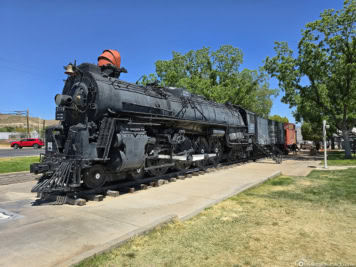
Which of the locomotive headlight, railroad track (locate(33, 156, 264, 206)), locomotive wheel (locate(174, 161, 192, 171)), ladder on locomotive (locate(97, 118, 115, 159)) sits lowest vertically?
railroad track (locate(33, 156, 264, 206))

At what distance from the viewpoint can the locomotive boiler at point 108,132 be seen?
23.9 feet

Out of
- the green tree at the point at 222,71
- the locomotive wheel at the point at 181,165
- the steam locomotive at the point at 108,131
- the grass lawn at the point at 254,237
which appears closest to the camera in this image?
the grass lawn at the point at 254,237

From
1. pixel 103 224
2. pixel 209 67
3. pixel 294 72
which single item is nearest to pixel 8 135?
pixel 209 67

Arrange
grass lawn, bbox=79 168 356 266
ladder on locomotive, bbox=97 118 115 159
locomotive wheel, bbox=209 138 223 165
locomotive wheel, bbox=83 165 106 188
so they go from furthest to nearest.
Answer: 1. locomotive wheel, bbox=209 138 223 165
2. locomotive wheel, bbox=83 165 106 188
3. ladder on locomotive, bbox=97 118 115 159
4. grass lawn, bbox=79 168 356 266

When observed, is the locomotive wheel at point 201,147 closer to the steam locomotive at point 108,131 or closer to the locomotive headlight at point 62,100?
the steam locomotive at point 108,131

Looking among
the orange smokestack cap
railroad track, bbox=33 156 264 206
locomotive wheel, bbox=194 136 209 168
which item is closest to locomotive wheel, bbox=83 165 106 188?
railroad track, bbox=33 156 264 206

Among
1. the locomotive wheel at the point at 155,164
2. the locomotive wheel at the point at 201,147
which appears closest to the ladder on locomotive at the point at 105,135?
the locomotive wheel at the point at 155,164

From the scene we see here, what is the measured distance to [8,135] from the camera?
67375 millimetres

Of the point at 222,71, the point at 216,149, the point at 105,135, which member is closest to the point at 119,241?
the point at 105,135

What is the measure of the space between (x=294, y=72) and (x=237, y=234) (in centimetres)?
1995

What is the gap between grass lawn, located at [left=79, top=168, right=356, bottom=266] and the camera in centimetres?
377

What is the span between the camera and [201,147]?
12.8 m

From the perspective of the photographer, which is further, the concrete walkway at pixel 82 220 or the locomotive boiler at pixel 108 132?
the locomotive boiler at pixel 108 132

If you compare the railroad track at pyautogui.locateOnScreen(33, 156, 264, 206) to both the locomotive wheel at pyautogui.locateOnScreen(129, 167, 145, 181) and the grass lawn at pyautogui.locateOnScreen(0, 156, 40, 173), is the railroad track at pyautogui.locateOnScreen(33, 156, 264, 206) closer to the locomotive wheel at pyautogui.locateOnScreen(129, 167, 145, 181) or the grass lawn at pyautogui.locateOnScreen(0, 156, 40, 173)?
the locomotive wheel at pyautogui.locateOnScreen(129, 167, 145, 181)
